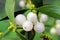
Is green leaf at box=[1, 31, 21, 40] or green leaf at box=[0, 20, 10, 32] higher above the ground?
green leaf at box=[0, 20, 10, 32]

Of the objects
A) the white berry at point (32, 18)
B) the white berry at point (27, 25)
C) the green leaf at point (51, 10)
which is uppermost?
the green leaf at point (51, 10)

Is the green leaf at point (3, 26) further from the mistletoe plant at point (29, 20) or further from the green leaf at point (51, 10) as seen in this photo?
the green leaf at point (51, 10)

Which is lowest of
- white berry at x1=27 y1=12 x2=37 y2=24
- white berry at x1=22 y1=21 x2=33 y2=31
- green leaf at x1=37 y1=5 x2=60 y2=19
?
white berry at x1=22 y1=21 x2=33 y2=31

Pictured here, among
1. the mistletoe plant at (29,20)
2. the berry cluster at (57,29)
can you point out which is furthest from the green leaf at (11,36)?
the berry cluster at (57,29)

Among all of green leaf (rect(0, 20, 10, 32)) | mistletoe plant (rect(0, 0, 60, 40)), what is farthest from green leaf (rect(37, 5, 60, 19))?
green leaf (rect(0, 20, 10, 32))

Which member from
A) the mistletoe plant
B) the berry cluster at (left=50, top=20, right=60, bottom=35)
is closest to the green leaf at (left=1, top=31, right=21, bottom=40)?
the mistletoe plant

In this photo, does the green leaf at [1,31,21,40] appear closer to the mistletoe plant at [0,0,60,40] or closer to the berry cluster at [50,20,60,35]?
the mistletoe plant at [0,0,60,40]

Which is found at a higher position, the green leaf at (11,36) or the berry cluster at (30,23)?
the berry cluster at (30,23)

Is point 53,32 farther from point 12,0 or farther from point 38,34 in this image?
point 12,0

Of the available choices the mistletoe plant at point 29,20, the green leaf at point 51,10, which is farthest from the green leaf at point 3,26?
the green leaf at point 51,10

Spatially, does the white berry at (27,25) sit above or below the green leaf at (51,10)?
below

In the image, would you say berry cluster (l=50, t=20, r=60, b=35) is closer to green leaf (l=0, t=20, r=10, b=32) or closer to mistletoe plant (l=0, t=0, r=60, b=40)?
mistletoe plant (l=0, t=0, r=60, b=40)

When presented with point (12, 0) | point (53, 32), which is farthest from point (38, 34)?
point (12, 0)
